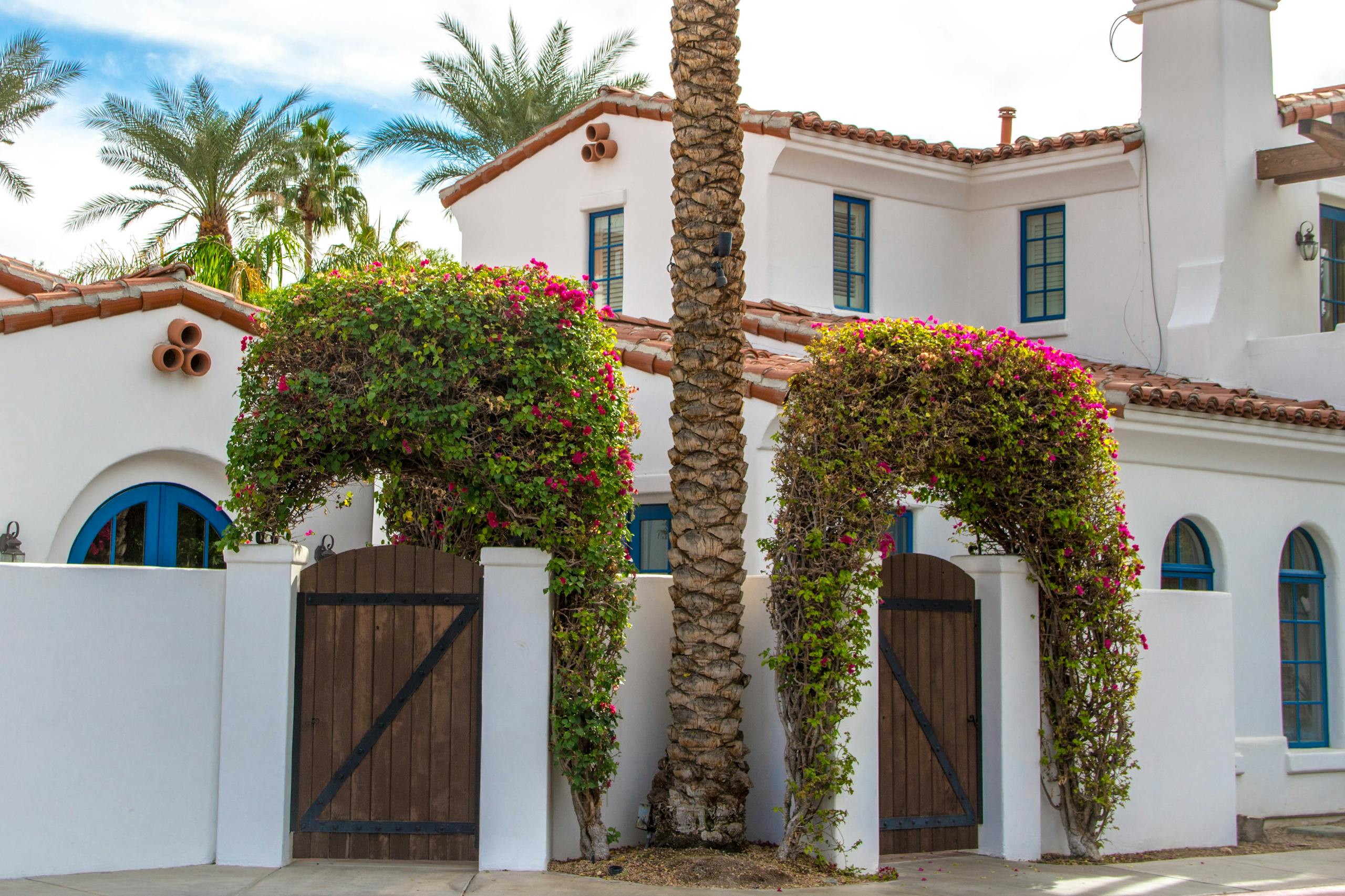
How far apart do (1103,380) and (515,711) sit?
7.52 metres

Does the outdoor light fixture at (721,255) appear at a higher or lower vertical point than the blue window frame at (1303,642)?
higher

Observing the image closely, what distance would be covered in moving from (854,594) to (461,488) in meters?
2.81

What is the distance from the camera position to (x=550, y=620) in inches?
368

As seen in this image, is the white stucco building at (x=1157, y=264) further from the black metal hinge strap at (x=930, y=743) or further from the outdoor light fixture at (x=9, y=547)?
the outdoor light fixture at (x=9, y=547)

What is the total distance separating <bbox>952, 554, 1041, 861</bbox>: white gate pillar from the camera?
10.7 meters

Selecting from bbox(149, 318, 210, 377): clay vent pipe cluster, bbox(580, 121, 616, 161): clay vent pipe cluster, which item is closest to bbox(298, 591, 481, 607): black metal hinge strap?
bbox(149, 318, 210, 377): clay vent pipe cluster

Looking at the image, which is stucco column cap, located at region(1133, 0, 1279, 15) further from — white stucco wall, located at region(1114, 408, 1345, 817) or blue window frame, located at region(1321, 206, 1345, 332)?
white stucco wall, located at region(1114, 408, 1345, 817)

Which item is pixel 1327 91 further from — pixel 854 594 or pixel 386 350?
pixel 386 350

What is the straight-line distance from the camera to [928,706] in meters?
10.6

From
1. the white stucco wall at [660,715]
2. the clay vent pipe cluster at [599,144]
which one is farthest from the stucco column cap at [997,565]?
the clay vent pipe cluster at [599,144]

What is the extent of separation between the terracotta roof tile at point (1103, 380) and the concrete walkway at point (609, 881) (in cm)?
429

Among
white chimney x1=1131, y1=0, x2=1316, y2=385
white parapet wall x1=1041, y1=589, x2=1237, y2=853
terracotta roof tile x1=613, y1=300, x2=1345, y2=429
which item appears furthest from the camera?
white chimney x1=1131, y1=0, x2=1316, y2=385

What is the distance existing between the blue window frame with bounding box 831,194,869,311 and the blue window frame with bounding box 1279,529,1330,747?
5886 millimetres

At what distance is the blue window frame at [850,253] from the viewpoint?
17594 mm
